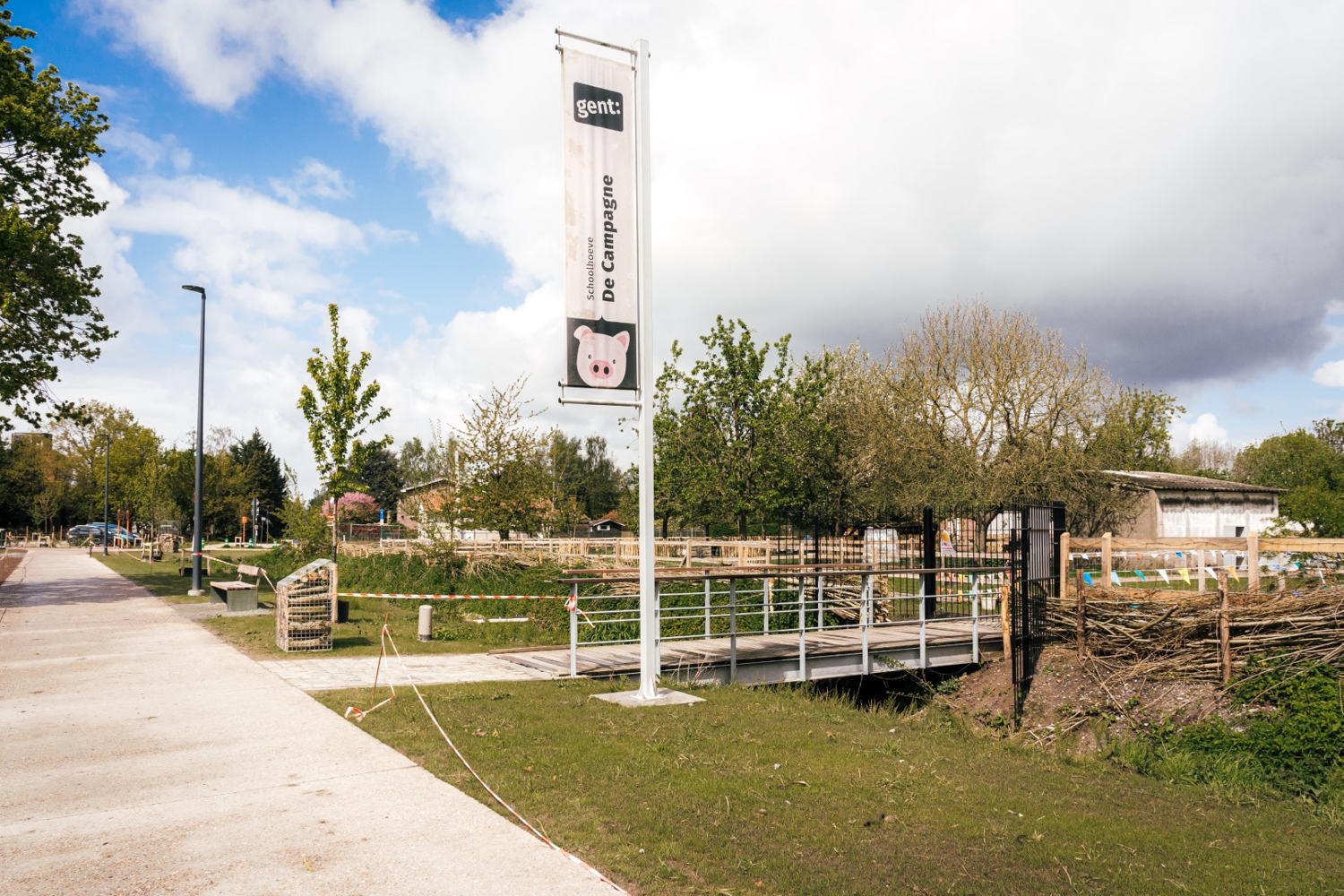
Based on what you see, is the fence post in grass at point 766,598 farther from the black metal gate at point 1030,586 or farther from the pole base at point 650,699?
the pole base at point 650,699

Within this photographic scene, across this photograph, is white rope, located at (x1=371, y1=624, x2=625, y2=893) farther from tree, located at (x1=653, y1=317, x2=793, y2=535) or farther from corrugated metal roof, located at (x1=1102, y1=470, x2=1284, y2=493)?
corrugated metal roof, located at (x1=1102, y1=470, x2=1284, y2=493)

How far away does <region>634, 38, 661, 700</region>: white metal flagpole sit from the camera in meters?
9.92

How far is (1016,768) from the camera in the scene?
868 centimetres

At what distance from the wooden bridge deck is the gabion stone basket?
9.10 feet

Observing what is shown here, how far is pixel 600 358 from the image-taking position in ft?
32.4

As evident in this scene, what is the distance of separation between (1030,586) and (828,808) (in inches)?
383

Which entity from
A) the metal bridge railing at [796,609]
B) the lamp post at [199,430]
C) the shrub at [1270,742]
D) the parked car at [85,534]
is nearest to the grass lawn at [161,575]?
the lamp post at [199,430]

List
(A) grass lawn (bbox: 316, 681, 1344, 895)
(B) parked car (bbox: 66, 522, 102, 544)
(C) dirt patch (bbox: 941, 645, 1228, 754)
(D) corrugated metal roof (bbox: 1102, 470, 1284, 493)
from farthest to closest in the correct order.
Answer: (B) parked car (bbox: 66, 522, 102, 544) < (D) corrugated metal roof (bbox: 1102, 470, 1284, 493) < (C) dirt patch (bbox: 941, 645, 1228, 754) < (A) grass lawn (bbox: 316, 681, 1344, 895)

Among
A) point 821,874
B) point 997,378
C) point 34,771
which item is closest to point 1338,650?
point 821,874

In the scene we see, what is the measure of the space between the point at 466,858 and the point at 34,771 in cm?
426

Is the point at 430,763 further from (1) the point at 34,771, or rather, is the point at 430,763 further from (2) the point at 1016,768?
(2) the point at 1016,768

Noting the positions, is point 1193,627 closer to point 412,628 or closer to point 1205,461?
point 412,628

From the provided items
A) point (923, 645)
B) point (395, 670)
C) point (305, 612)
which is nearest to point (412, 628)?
point (305, 612)

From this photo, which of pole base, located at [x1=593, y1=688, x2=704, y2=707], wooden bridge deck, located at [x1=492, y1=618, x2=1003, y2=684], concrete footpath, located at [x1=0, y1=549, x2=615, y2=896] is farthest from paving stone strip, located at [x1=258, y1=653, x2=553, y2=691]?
pole base, located at [x1=593, y1=688, x2=704, y2=707]
